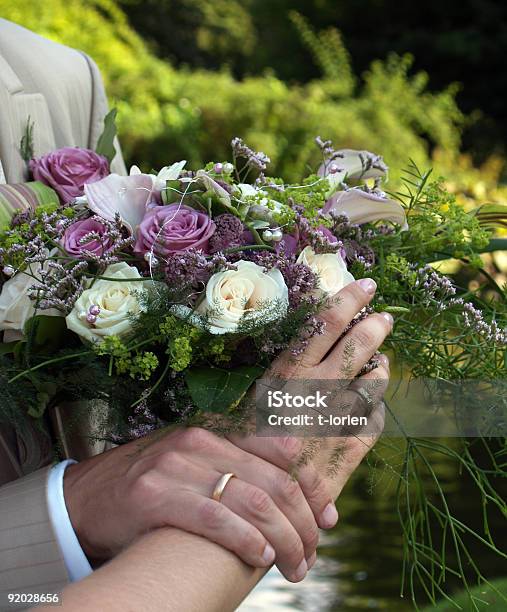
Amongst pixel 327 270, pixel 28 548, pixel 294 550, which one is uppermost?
pixel 327 270

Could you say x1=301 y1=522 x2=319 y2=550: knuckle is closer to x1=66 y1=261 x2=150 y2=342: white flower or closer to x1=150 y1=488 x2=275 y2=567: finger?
x1=150 y1=488 x2=275 y2=567: finger

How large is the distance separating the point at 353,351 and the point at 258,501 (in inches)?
10.3

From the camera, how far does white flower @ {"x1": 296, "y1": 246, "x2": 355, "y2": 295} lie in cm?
127

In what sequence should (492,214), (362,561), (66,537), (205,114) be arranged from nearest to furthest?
(66,537), (492,214), (362,561), (205,114)

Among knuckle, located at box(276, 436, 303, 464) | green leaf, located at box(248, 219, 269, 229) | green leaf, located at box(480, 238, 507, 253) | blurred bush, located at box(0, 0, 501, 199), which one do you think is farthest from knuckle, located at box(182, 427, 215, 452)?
blurred bush, located at box(0, 0, 501, 199)

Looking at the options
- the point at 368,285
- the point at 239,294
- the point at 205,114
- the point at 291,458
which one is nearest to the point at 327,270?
the point at 368,285

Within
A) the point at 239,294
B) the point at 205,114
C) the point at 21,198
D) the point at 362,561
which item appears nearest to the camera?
the point at 239,294

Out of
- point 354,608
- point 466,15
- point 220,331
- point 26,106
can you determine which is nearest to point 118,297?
point 220,331

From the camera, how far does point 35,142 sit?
1.74m

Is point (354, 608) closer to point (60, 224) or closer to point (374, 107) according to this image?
point (60, 224)

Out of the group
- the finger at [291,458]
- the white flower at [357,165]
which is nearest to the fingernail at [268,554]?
the finger at [291,458]

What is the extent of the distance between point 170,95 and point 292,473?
785 centimetres

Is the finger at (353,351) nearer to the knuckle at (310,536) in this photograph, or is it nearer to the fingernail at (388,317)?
the fingernail at (388,317)

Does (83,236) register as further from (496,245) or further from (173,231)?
(496,245)
